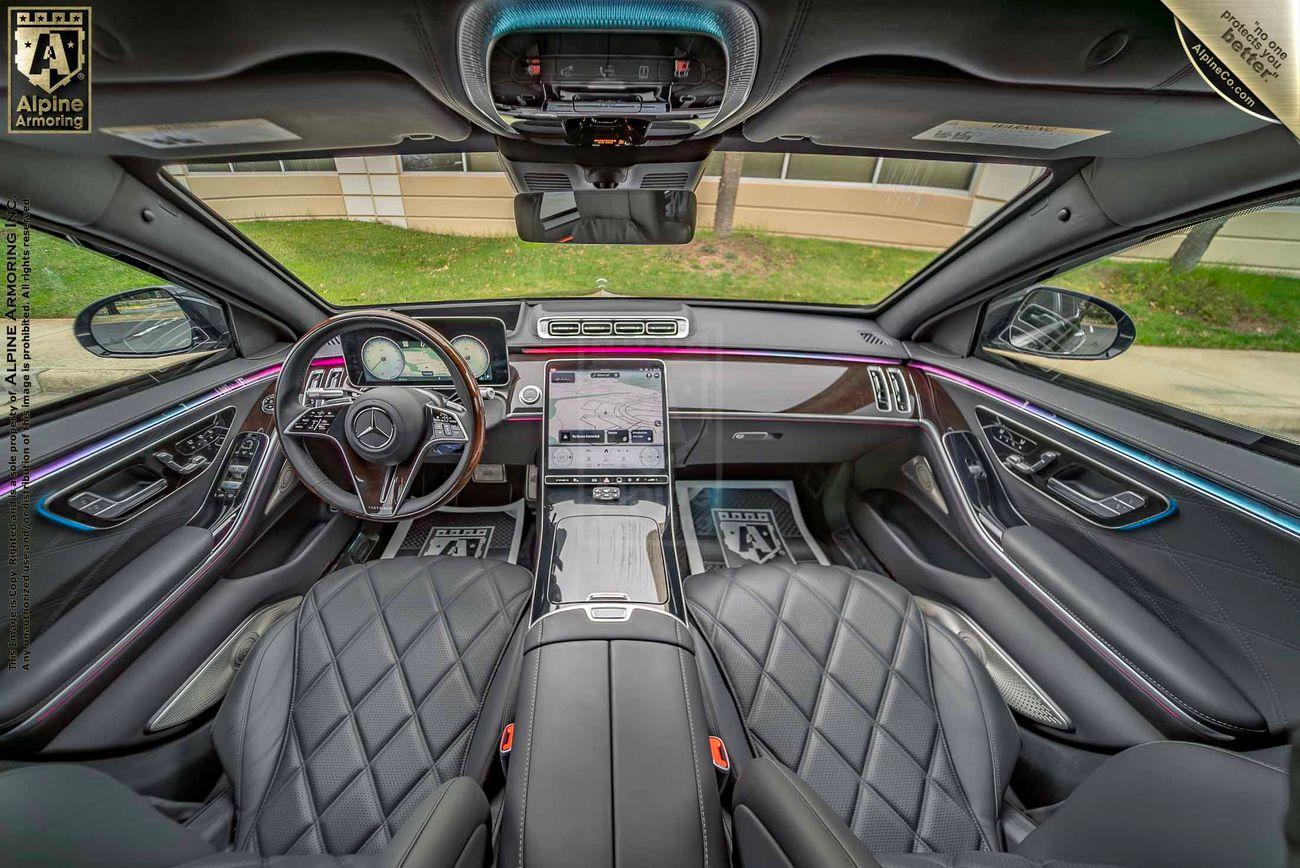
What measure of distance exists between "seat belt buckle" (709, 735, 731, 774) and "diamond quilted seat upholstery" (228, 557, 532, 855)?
26.3 inches

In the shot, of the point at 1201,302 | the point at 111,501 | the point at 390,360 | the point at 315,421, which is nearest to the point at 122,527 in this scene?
the point at 111,501

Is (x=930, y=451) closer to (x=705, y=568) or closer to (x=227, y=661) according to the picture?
(x=705, y=568)

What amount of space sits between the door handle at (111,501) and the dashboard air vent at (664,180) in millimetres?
1958

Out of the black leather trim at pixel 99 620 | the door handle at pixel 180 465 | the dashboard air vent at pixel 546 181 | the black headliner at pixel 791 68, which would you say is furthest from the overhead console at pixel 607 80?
the black leather trim at pixel 99 620

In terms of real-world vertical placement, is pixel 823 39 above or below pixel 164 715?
above

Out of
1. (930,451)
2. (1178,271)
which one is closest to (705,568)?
(930,451)

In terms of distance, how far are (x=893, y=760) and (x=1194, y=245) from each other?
6.06ft

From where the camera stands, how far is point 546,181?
1.77 metres

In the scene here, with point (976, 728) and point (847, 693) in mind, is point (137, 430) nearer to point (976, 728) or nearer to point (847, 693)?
point (847, 693)

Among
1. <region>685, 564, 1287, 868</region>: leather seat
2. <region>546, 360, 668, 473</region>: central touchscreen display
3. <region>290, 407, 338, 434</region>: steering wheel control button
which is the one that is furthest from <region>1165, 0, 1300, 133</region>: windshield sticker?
<region>290, 407, 338, 434</region>: steering wheel control button

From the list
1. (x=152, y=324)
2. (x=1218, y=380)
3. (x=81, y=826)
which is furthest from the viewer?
(x=152, y=324)

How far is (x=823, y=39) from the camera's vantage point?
38.8 inches

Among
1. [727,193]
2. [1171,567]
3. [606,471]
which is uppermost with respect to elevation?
[727,193]

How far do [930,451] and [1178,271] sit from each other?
3.29 feet
